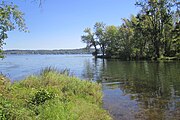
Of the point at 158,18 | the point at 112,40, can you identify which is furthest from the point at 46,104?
the point at 112,40

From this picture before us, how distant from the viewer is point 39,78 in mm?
18828

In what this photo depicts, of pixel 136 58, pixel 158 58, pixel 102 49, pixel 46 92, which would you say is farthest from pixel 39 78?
pixel 102 49

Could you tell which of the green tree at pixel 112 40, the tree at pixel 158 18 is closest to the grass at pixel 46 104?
the tree at pixel 158 18

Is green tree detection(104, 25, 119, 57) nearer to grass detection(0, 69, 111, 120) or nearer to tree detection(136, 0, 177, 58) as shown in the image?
tree detection(136, 0, 177, 58)

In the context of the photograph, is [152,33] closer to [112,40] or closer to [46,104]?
[112,40]

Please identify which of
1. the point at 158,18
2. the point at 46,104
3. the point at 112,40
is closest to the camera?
the point at 46,104

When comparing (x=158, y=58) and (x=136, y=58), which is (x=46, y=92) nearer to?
(x=158, y=58)

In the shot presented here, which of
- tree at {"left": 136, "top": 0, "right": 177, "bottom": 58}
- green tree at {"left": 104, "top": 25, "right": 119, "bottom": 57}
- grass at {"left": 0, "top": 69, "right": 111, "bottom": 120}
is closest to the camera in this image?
grass at {"left": 0, "top": 69, "right": 111, "bottom": 120}

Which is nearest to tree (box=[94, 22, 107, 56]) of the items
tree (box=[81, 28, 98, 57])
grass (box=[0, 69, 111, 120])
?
tree (box=[81, 28, 98, 57])

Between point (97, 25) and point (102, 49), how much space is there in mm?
10448

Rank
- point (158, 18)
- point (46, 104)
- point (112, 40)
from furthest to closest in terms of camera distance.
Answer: point (112, 40) < point (158, 18) < point (46, 104)

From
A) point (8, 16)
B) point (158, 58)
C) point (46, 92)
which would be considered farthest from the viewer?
point (158, 58)

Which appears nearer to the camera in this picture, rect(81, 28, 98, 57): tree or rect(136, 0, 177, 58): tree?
rect(136, 0, 177, 58): tree

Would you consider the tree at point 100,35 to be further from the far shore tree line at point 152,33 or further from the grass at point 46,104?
the grass at point 46,104
